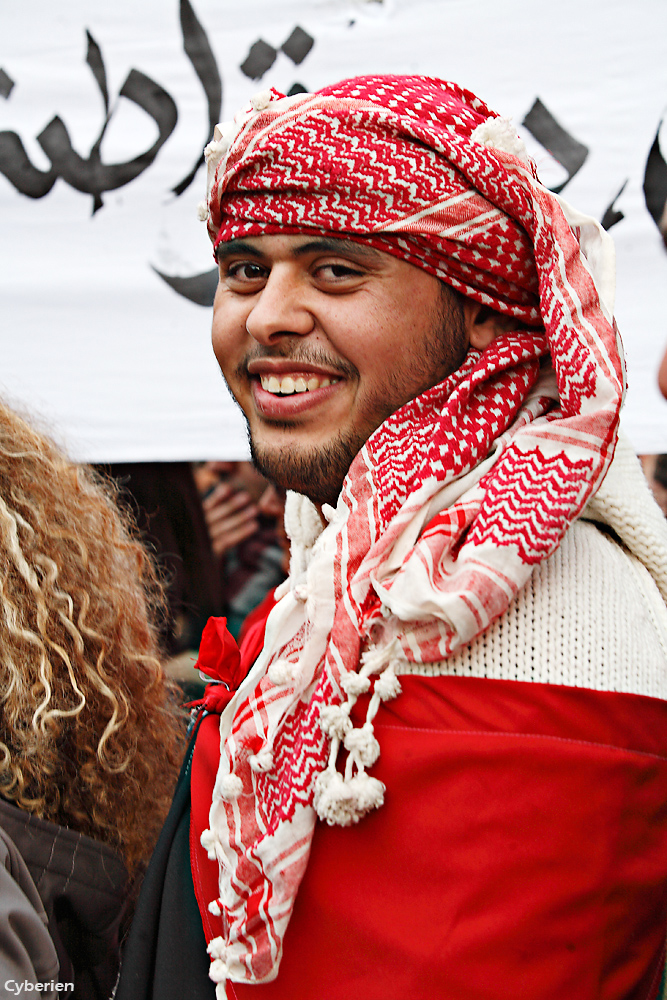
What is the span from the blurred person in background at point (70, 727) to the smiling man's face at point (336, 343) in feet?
1.64

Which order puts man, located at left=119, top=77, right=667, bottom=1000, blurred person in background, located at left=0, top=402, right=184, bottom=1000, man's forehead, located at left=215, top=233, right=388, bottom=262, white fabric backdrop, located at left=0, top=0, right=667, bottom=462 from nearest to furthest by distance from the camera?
man, located at left=119, top=77, right=667, bottom=1000
blurred person in background, located at left=0, top=402, right=184, bottom=1000
man's forehead, located at left=215, top=233, right=388, bottom=262
white fabric backdrop, located at left=0, top=0, right=667, bottom=462

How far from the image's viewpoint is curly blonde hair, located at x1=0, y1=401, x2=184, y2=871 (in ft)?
4.34

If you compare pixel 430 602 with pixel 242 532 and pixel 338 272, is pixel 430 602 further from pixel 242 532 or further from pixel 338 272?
pixel 242 532

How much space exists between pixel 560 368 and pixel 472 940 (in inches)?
31.5

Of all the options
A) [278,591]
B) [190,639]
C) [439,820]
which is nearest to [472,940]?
[439,820]

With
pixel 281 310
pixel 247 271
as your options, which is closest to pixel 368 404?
pixel 281 310

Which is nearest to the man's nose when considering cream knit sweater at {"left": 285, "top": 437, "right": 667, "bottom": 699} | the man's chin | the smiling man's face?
the smiling man's face

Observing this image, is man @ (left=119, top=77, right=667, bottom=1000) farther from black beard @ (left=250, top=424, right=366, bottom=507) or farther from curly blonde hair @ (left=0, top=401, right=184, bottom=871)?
curly blonde hair @ (left=0, top=401, right=184, bottom=871)

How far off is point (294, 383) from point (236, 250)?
0.28 m

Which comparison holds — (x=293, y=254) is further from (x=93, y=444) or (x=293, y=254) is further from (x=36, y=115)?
(x=36, y=115)

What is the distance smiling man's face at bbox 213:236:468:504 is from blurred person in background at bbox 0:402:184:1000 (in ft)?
1.64

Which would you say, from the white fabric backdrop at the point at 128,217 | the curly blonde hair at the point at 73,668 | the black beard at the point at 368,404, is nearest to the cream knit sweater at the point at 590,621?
the black beard at the point at 368,404

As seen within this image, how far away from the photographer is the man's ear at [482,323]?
1.38m

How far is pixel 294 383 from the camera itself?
1.36 m
